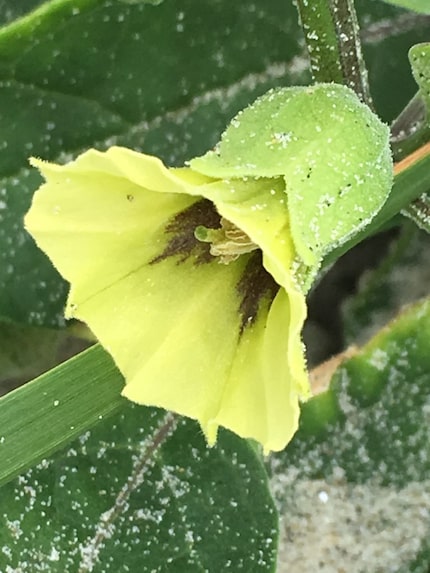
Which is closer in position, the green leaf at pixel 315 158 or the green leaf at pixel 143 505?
the green leaf at pixel 315 158

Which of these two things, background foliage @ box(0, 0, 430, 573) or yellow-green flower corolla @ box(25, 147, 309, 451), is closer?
yellow-green flower corolla @ box(25, 147, 309, 451)

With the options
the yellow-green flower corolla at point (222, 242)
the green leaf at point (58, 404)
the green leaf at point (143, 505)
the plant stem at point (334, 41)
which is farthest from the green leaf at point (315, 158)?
the green leaf at point (143, 505)

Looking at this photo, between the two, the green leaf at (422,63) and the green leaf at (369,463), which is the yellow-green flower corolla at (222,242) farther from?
the green leaf at (369,463)

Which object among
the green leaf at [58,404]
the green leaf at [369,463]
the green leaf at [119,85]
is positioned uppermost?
the green leaf at [119,85]

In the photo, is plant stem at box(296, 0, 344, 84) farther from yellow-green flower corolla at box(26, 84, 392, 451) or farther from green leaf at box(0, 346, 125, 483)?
green leaf at box(0, 346, 125, 483)

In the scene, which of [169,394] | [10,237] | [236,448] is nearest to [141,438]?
[236,448]

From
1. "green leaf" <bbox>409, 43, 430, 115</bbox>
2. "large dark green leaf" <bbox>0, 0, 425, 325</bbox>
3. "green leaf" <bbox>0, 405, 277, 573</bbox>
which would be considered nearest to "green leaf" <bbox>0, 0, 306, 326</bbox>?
"large dark green leaf" <bbox>0, 0, 425, 325</bbox>

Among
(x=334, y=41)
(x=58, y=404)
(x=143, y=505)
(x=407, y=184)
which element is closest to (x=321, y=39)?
(x=334, y=41)
